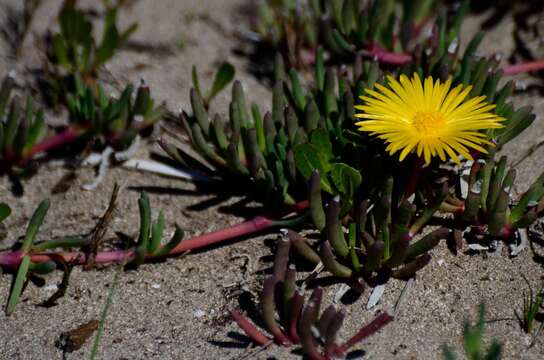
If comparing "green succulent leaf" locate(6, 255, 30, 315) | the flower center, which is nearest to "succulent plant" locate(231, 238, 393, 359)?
the flower center

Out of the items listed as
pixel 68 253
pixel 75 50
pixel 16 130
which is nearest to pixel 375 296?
pixel 68 253

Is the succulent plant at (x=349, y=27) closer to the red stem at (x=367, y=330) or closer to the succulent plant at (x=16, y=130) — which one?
the succulent plant at (x=16, y=130)

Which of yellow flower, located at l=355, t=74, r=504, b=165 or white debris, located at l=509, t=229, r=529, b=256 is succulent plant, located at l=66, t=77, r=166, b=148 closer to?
yellow flower, located at l=355, t=74, r=504, b=165

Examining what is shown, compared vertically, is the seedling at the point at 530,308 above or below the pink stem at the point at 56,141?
above

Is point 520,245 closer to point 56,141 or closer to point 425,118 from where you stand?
point 425,118

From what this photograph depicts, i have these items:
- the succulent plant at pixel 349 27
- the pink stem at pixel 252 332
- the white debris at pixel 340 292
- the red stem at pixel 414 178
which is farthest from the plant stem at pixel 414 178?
the succulent plant at pixel 349 27

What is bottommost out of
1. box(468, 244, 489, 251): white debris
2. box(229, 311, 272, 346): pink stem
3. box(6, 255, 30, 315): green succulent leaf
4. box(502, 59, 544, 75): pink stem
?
box(6, 255, 30, 315): green succulent leaf
